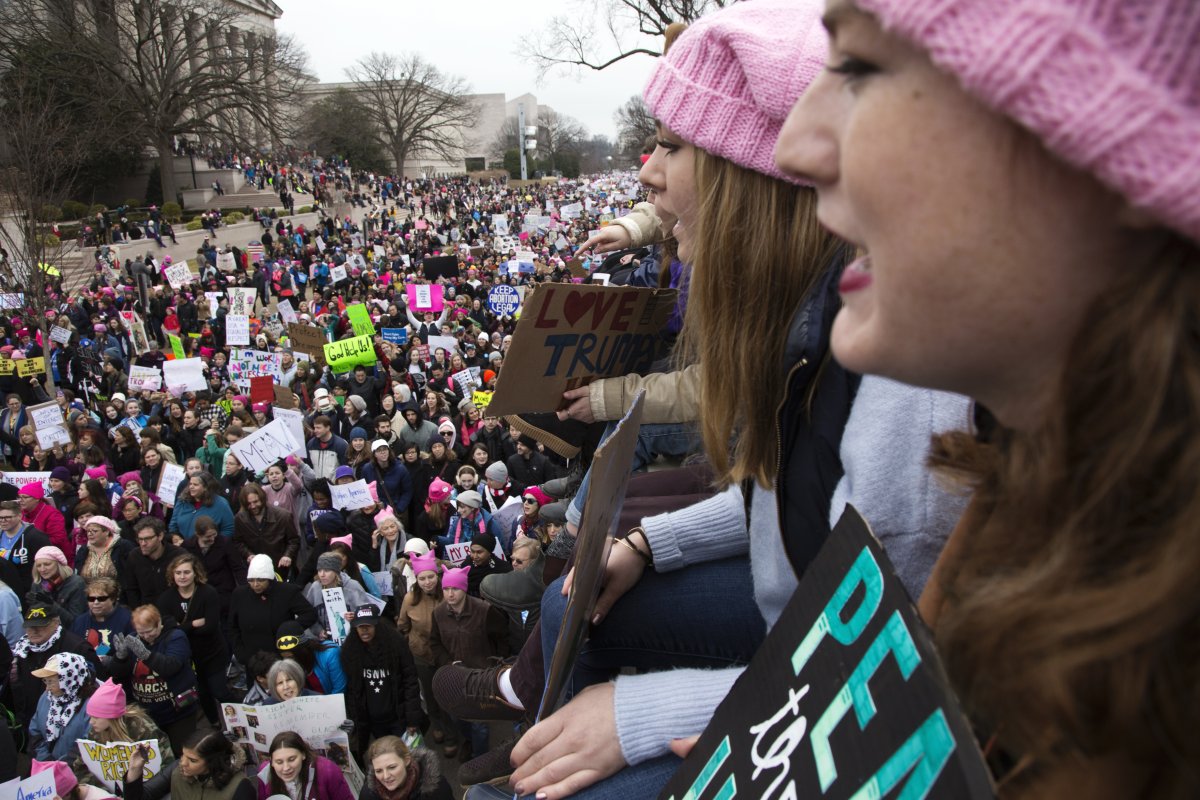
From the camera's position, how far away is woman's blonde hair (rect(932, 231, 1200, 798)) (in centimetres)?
55

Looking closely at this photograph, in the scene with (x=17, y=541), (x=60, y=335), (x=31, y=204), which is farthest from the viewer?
(x=31, y=204)

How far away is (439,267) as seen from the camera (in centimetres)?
2403

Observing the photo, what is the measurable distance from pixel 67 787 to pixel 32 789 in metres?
0.23

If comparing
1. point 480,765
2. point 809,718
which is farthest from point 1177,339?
point 480,765

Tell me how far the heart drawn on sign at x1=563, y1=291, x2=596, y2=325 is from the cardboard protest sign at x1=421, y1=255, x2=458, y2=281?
22.3 m

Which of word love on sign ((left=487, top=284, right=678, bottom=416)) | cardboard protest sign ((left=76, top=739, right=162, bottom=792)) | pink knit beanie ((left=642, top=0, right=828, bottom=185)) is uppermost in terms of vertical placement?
pink knit beanie ((left=642, top=0, right=828, bottom=185))

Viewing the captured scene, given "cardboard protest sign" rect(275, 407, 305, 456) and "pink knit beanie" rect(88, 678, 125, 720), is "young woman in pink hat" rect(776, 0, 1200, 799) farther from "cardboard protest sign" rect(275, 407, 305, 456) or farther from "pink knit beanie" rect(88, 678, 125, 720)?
"cardboard protest sign" rect(275, 407, 305, 456)

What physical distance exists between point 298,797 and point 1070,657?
5.48 metres

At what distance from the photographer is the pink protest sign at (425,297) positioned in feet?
59.3

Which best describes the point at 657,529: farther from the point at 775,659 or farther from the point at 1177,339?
the point at 1177,339

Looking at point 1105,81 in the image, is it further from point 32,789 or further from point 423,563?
point 423,563

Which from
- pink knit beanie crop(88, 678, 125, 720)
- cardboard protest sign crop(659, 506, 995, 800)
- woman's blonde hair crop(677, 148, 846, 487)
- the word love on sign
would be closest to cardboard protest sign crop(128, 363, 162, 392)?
pink knit beanie crop(88, 678, 125, 720)

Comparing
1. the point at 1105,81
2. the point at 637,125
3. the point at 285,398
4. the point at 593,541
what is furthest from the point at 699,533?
the point at 637,125

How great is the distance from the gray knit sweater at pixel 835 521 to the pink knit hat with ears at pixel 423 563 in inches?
217
